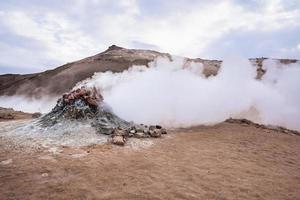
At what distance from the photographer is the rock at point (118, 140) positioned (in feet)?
28.7

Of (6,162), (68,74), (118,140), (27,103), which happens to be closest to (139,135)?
(118,140)

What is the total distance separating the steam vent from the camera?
964 cm

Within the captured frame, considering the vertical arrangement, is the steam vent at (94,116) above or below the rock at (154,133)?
above

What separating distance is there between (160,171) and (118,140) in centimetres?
235

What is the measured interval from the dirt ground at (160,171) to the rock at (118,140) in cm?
25

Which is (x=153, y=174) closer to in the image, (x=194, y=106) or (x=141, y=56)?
(x=194, y=106)

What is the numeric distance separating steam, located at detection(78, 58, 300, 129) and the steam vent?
5.03 feet

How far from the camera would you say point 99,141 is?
8.97 metres

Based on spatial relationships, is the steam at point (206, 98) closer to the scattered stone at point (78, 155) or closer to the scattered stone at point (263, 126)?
the scattered stone at point (263, 126)

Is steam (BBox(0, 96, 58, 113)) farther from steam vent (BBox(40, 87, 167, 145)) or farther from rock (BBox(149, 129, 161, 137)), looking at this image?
rock (BBox(149, 129, 161, 137))

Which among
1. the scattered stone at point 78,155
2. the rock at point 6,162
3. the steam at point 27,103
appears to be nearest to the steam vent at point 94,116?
the scattered stone at point 78,155

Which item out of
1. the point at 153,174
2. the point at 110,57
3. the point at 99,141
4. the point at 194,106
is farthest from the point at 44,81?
the point at 153,174

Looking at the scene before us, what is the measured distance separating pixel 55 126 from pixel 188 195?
5.55 meters

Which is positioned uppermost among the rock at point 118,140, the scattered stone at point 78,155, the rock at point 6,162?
the rock at point 118,140
